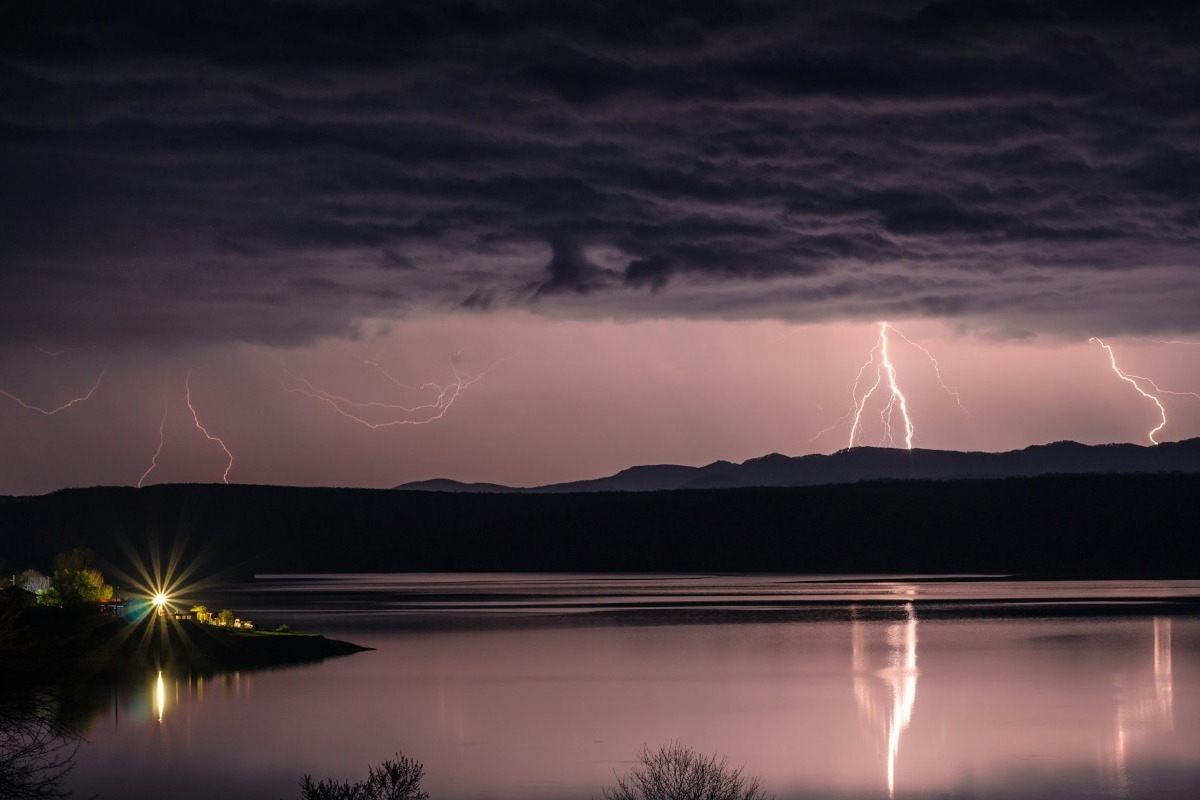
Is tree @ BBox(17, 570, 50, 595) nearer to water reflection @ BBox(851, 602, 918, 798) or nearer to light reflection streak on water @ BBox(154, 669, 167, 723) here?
light reflection streak on water @ BBox(154, 669, 167, 723)

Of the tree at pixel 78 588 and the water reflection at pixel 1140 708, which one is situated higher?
the tree at pixel 78 588

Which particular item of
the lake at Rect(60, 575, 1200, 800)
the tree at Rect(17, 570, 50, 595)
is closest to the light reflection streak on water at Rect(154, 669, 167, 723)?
the lake at Rect(60, 575, 1200, 800)

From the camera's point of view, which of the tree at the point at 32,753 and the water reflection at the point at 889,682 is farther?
the water reflection at the point at 889,682

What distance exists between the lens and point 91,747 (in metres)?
48.5

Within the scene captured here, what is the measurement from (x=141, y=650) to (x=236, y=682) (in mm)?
5610

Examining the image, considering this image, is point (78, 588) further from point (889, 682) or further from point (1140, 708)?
point (1140, 708)

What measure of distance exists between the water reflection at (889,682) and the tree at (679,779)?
4.39 m

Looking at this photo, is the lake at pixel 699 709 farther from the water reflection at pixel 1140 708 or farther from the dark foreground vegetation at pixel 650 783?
the dark foreground vegetation at pixel 650 783

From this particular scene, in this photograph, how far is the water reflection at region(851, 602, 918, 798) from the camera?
53488 millimetres

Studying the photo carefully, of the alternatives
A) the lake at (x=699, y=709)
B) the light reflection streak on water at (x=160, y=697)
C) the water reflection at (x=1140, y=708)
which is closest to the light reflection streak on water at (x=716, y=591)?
the lake at (x=699, y=709)

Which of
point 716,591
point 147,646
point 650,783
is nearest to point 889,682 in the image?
point 650,783

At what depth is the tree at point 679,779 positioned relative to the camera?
1325 inches

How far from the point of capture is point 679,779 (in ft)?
111

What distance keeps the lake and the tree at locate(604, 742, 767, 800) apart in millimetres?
811
